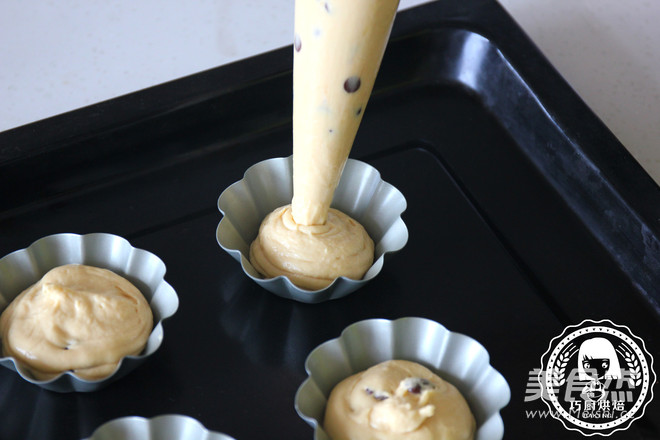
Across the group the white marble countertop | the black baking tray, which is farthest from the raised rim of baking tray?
the white marble countertop

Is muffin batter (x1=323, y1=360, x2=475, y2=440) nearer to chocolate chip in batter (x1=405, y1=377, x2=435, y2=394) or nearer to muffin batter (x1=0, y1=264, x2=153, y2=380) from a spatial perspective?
chocolate chip in batter (x1=405, y1=377, x2=435, y2=394)

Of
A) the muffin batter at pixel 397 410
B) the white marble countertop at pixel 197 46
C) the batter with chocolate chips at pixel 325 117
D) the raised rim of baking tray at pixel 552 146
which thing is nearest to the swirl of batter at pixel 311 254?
the batter with chocolate chips at pixel 325 117

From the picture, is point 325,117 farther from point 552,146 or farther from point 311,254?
point 552,146

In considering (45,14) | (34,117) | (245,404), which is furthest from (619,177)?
(45,14)

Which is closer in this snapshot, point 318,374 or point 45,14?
point 318,374

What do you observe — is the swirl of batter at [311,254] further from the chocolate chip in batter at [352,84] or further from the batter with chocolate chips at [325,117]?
the chocolate chip in batter at [352,84]

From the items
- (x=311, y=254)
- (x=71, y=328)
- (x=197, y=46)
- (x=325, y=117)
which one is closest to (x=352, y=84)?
(x=325, y=117)

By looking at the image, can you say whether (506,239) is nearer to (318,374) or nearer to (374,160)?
(374,160)
